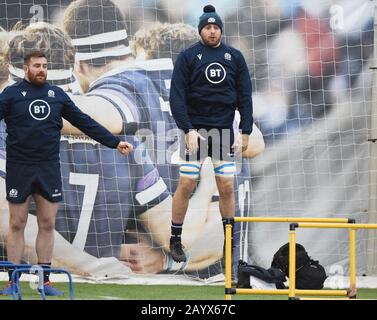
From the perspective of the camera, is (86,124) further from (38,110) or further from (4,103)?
(4,103)

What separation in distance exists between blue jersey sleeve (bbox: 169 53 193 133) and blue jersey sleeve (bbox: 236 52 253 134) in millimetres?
439

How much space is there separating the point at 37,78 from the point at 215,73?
1414 millimetres

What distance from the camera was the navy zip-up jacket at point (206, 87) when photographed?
9289mm

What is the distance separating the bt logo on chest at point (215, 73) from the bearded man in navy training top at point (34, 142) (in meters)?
0.84

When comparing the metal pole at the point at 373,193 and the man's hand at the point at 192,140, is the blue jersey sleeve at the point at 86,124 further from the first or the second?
the metal pole at the point at 373,193

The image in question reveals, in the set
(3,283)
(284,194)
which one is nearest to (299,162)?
(284,194)

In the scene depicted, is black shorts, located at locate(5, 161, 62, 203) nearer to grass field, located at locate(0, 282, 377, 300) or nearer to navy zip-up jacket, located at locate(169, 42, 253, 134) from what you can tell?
grass field, located at locate(0, 282, 377, 300)

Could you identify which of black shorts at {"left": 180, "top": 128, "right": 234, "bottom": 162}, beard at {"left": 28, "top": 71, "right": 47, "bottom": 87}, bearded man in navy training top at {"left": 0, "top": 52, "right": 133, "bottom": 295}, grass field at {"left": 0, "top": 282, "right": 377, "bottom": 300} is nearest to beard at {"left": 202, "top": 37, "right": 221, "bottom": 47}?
black shorts at {"left": 180, "top": 128, "right": 234, "bottom": 162}

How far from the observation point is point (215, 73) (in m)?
9.30

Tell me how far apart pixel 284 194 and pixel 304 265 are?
1.46m

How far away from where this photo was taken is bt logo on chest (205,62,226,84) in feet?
30.5

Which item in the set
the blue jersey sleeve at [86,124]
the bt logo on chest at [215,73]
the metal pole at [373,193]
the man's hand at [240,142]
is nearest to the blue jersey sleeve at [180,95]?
the bt logo on chest at [215,73]

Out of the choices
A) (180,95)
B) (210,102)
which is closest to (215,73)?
(210,102)
